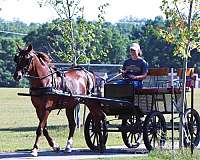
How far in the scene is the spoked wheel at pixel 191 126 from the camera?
1594 cm

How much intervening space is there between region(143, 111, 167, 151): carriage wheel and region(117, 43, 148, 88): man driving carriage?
84cm

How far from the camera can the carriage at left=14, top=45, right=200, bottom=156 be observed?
14.7m

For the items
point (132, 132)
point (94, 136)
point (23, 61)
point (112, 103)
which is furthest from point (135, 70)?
point (23, 61)

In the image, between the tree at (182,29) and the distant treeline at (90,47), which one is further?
the distant treeline at (90,47)

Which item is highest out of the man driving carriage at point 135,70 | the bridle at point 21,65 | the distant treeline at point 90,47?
the bridle at point 21,65

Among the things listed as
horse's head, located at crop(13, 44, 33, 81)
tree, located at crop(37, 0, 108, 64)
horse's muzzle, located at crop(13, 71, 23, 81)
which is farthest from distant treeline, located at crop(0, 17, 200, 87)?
horse's muzzle, located at crop(13, 71, 23, 81)

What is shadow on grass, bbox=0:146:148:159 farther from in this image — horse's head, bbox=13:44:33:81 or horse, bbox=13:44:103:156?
horse's head, bbox=13:44:33:81

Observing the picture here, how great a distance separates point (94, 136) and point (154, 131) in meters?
1.51

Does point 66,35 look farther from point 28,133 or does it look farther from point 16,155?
point 16,155

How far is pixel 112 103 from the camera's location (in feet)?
51.4

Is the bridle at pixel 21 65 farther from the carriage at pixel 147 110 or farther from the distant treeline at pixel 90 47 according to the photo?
the distant treeline at pixel 90 47

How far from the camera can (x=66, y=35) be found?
24047 mm

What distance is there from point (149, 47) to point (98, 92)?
72329mm

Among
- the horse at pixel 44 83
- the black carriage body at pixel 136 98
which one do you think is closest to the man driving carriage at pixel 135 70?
the black carriage body at pixel 136 98
